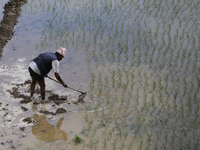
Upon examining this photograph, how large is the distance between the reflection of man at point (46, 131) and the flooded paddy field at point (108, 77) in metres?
0.01

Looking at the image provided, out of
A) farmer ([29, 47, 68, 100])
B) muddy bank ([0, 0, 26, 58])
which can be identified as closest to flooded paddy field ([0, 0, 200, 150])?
muddy bank ([0, 0, 26, 58])

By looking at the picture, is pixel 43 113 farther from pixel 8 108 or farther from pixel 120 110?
pixel 120 110

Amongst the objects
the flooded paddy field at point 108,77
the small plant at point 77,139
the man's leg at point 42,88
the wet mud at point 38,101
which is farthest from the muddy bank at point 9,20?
the small plant at point 77,139

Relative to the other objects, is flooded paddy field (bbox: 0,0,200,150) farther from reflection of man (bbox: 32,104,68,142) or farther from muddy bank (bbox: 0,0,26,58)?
muddy bank (bbox: 0,0,26,58)

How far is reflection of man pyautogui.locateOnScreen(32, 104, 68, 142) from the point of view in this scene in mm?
3949

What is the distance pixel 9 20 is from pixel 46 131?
527 centimetres

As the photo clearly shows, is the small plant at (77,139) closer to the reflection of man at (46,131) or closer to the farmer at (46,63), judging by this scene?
the reflection of man at (46,131)

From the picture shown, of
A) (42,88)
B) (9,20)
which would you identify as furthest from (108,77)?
(9,20)

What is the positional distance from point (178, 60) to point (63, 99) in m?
2.94

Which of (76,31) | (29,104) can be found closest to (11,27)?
(76,31)

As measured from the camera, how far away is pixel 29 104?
15.8 feet

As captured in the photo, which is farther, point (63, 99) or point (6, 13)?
point (6, 13)

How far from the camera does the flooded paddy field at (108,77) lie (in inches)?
159

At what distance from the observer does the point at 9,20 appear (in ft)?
27.3
